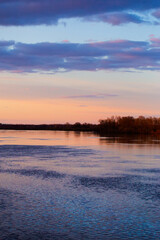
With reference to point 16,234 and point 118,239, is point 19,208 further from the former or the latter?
point 118,239

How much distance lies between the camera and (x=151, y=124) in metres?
115

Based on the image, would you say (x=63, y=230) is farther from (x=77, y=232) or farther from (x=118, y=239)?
(x=118, y=239)

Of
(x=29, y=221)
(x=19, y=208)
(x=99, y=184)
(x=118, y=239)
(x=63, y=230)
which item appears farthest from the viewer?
(x=99, y=184)

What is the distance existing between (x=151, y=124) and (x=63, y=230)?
109 m

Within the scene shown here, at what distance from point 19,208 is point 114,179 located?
279 inches

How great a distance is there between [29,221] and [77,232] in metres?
1.69

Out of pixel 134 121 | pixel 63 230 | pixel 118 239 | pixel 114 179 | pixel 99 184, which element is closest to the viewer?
pixel 118 239

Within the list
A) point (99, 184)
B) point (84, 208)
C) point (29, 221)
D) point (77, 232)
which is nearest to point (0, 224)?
point (29, 221)

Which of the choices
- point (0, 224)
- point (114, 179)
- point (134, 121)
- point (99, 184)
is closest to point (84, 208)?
point (0, 224)

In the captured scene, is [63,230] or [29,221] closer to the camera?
[63,230]

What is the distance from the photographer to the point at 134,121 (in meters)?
113

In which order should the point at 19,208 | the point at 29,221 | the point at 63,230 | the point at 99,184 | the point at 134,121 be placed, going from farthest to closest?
1. the point at 134,121
2. the point at 99,184
3. the point at 19,208
4. the point at 29,221
5. the point at 63,230

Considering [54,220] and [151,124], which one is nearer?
[54,220]

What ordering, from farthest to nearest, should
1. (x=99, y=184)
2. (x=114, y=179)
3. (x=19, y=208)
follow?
(x=114, y=179), (x=99, y=184), (x=19, y=208)
